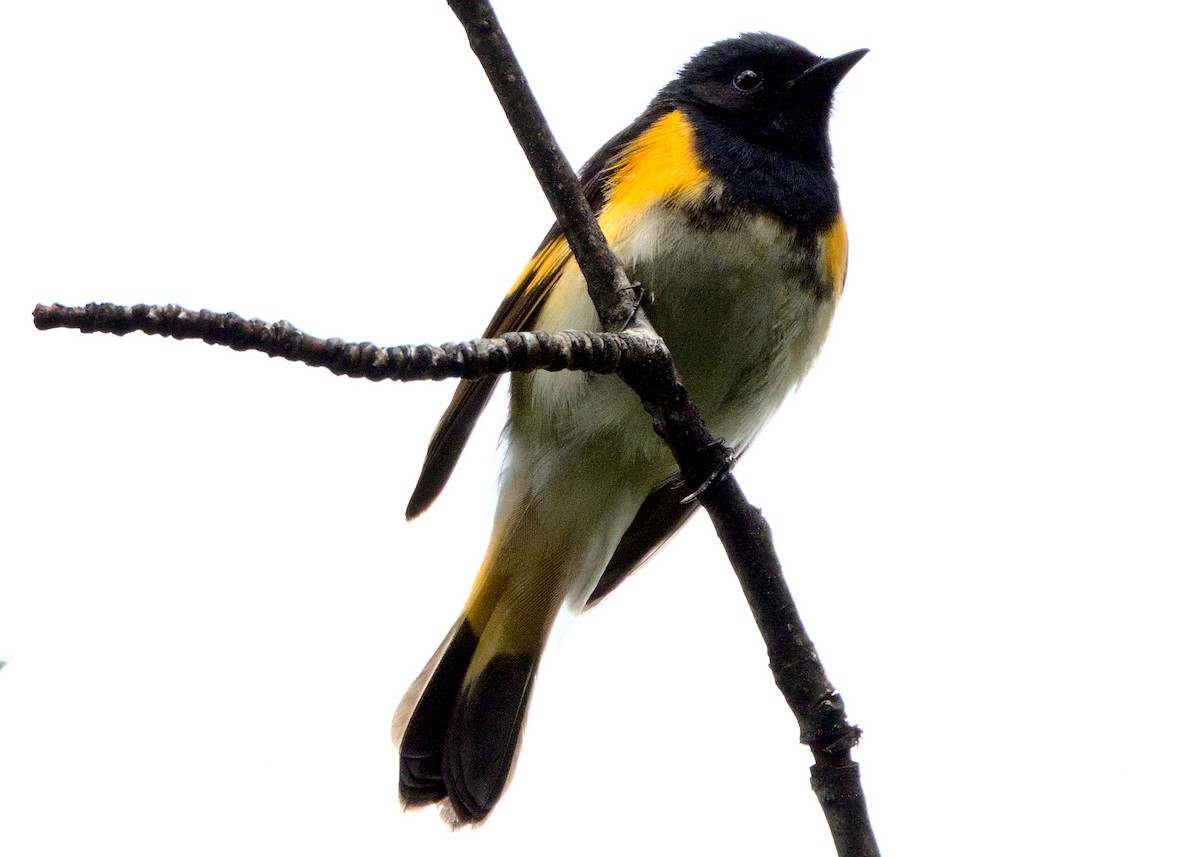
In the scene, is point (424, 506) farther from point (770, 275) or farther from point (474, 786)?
point (770, 275)

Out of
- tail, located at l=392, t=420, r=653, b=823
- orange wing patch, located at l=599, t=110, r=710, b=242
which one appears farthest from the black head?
tail, located at l=392, t=420, r=653, b=823

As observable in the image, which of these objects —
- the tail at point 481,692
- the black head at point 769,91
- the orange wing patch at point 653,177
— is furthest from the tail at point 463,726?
the black head at point 769,91

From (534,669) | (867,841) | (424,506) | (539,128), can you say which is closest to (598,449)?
(424,506)

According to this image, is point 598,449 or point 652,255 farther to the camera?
point 598,449

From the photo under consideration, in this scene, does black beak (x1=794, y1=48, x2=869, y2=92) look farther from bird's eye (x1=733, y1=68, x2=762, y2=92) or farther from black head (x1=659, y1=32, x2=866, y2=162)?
bird's eye (x1=733, y1=68, x2=762, y2=92)

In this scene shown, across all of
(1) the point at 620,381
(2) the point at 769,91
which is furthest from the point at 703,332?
(2) the point at 769,91

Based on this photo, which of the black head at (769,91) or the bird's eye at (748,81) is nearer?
the black head at (769,91)

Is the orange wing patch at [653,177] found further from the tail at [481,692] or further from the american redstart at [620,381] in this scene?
the tail at [481,692]
